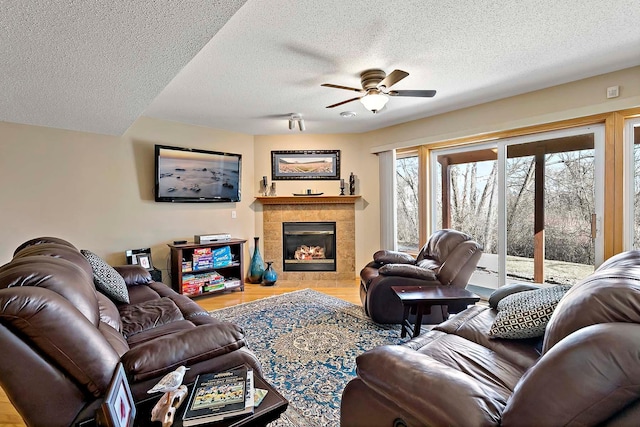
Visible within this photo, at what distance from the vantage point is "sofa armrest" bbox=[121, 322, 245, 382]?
1.15 meters

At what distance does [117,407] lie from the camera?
84cm

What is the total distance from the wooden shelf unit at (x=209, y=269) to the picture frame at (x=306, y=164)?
142 centimetres

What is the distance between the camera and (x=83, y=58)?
1864 mm

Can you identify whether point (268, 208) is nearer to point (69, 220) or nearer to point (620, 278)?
point (69, 220)

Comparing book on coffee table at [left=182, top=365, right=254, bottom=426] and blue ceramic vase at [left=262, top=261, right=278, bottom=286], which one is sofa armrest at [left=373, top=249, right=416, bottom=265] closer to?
blue ceramic vase at [left=262, top=261, right=278, bottom=286]

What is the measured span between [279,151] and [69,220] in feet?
9.78

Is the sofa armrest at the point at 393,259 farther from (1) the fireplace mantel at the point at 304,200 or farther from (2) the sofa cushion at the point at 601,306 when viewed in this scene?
(2) the sofa cushion at the point at 601,306

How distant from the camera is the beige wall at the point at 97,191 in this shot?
3164mm

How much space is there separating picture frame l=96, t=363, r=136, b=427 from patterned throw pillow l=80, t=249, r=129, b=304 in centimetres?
149

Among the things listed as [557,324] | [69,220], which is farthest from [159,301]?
[557,324]

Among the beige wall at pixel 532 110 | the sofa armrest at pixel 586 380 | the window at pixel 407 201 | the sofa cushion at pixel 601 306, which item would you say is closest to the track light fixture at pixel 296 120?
the beige wall at pixel 532 110

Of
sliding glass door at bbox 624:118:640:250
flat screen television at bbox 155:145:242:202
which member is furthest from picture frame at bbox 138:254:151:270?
sliding glass door at bbox 624:118:640:250

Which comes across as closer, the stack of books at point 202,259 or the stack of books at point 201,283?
the stack of books at point 201,283

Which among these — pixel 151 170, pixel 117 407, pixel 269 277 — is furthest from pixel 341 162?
pixel 117 407
